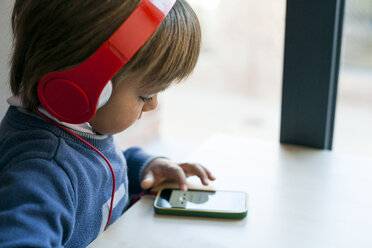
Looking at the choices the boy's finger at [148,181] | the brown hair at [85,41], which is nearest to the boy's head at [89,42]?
the brown hair at [85,41]

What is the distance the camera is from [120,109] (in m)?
0.65

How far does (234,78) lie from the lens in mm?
2582

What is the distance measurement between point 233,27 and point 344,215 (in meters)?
1.78

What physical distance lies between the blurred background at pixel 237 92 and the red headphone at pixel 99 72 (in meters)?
1.27

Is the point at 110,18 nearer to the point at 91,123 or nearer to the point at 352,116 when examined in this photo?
the point at 91,123

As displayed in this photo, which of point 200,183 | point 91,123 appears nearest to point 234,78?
point 200,183

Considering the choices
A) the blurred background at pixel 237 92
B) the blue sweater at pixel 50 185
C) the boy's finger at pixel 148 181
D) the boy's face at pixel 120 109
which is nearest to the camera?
the blue sweater at pixel 50 185

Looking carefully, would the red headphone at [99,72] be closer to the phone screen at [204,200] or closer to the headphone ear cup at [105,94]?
the headphone ear cup at [105,94]

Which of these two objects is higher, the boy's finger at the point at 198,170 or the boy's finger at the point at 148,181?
the boy's finger at the point at 198,170

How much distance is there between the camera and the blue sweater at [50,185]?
54 cm

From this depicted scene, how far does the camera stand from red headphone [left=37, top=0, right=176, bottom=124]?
0.55m

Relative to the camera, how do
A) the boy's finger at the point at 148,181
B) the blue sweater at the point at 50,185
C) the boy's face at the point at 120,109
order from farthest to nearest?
the boy's finger at the point at 148,181 → the boy's face at the point at 120,109 → the blue sweater at the point at 50,185

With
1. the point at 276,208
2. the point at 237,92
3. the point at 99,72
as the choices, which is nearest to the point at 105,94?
the point at 99,72

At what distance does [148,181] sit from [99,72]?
291 millimetres
